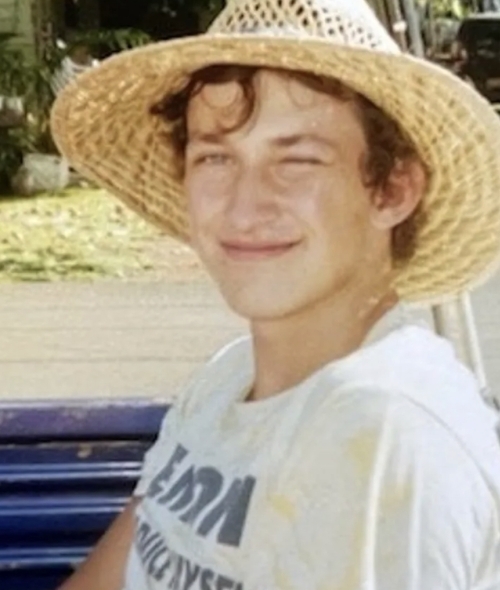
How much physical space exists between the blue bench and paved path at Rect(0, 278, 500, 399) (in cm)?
363

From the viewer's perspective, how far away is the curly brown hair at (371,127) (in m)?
1.81

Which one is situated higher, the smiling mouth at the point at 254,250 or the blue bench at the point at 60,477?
the smiling mouth at the point at 254,250

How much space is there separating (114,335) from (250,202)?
21.1ft

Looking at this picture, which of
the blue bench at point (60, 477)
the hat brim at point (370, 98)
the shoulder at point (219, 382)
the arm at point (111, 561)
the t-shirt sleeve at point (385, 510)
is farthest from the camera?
the blue bench at point (60, 477)

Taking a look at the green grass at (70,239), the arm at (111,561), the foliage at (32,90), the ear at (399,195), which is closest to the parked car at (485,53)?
the foliage at (32,90)

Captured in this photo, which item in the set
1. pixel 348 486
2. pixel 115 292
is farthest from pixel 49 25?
pixel 348 486

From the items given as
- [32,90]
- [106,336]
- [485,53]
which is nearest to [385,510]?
[106,336]

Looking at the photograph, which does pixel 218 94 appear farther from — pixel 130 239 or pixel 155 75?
pixel 130 239

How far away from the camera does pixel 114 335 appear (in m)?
8.22

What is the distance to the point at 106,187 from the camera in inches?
89.4

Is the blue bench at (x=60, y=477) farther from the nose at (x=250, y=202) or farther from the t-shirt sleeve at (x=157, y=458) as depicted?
the nose at (x=250, y=202)

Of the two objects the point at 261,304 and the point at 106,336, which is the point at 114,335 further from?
the point at 261,304

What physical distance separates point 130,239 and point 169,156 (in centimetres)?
960

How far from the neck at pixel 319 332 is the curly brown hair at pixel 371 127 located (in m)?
0.08
